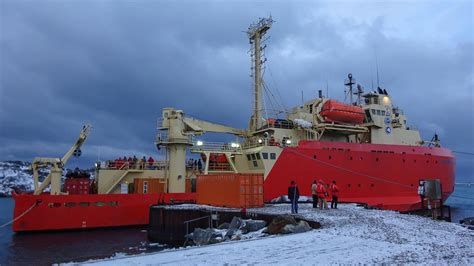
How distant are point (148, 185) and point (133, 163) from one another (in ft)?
7.06

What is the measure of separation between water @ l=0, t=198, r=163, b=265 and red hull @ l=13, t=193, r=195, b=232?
469 millimetres

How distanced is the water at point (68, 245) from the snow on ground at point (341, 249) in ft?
28.9

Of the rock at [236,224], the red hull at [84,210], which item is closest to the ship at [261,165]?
the red hull at [84,210]

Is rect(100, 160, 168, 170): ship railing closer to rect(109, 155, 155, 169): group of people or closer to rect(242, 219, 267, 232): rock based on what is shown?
rect(109, 155, 155, 169): group of people

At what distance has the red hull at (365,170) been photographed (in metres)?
25.4

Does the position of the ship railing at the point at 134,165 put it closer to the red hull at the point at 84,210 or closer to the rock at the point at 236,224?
the red hull at the point at 84,210

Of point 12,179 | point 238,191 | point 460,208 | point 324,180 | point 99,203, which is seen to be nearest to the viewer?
point 238,191

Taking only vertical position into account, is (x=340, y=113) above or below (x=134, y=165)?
above

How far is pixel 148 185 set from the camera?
86.8 feet

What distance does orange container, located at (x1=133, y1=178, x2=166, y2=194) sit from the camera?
85.9ft

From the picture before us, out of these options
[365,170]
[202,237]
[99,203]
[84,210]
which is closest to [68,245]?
[84,210]

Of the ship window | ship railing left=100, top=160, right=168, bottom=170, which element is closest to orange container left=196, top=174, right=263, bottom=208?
ship railing left=100, top=160, right=168, bottom=170

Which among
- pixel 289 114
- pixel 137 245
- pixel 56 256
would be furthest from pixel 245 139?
pixel 56 256

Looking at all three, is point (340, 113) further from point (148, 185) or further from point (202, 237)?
point (202, 237)
